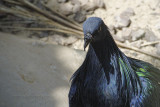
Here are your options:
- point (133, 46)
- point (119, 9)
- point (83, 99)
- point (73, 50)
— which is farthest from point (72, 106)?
point (119, 9)

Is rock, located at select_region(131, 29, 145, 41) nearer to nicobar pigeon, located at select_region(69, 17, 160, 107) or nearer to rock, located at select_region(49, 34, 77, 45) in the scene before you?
rock, located at select_region(49, 34, 77, 45)

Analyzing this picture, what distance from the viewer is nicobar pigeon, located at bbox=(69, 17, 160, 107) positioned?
5.31 ft

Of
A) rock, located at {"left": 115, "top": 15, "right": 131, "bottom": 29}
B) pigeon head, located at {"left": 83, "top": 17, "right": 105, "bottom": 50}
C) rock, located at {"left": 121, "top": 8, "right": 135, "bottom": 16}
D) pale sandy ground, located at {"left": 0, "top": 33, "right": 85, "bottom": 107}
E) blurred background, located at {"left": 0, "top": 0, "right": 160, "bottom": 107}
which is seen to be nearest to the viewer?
pigeon head, located at {"left": 83, "top": 17, "right": 105, "bottom": 50}

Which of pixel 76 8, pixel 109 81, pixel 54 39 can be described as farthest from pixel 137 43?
pixel 109 81

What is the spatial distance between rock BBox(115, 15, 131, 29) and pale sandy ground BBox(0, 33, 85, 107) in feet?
2.85

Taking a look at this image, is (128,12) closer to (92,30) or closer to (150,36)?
(150,36)

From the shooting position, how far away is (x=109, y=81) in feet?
5.53

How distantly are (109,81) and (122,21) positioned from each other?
208 cm

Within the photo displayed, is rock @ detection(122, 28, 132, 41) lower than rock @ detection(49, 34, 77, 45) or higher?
higher

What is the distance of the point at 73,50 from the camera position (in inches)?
125

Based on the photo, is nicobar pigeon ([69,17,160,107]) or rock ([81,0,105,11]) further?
rock ([81,0,105,11])

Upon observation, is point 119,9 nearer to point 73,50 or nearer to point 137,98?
point 73,50

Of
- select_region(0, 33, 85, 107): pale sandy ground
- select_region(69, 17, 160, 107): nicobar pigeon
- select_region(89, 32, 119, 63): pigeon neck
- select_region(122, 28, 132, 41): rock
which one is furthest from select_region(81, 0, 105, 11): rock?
select_region(89, 32, 119, 63): pigeon neck

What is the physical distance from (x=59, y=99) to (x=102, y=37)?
1.15m
